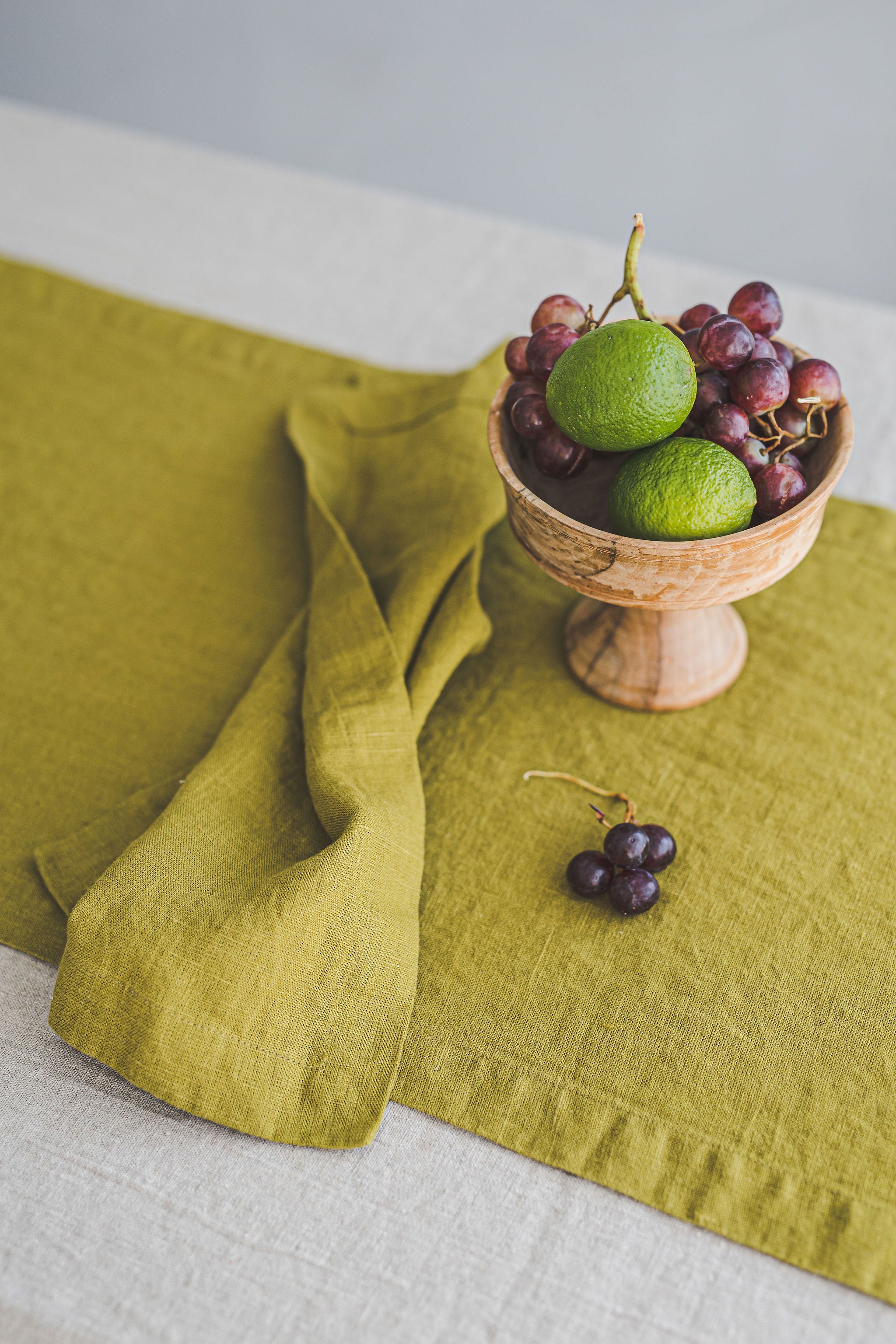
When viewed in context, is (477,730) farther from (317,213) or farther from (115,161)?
(115,161)

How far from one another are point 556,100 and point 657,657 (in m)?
A: 1.75

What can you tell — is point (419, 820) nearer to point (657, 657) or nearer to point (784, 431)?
point (657, 657)

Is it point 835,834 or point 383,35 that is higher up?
point 383,35

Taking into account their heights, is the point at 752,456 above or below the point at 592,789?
above

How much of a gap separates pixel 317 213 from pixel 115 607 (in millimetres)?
723

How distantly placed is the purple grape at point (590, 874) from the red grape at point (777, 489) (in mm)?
261

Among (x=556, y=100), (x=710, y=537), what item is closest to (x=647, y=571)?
(x=710, y=537)

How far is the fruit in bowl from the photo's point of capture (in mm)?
673

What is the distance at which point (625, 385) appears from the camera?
2.18ft

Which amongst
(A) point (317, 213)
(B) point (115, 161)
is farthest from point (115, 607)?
(B) point (115, 161)

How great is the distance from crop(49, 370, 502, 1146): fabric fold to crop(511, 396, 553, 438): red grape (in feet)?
0.51

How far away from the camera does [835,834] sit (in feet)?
2.52

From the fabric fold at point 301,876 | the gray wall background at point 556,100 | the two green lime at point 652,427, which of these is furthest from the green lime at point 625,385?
the gray wall background at point 556,100

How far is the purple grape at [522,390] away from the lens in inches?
30.1
